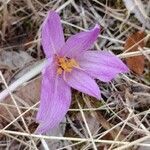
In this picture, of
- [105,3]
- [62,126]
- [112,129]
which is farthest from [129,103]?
[105,3]

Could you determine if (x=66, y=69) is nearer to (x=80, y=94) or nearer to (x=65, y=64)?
(x=65, y=64)

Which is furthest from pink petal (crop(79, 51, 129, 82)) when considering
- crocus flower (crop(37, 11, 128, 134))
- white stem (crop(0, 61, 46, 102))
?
white stem (crop(0, 61, 46, 102))

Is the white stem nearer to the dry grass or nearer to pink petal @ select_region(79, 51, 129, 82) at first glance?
the dry grass

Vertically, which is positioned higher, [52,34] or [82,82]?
[52,34]

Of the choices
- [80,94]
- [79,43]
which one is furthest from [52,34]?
[80,94]

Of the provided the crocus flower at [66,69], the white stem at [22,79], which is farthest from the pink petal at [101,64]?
the white stem at [22,79]

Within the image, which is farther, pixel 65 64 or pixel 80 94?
pixel 80 94
